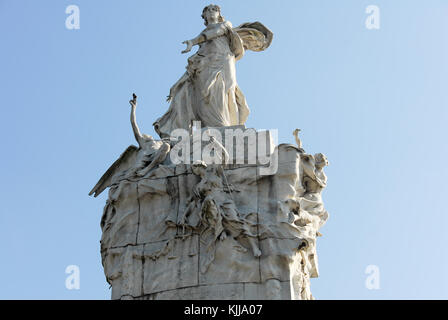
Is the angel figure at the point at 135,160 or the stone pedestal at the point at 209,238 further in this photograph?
the angel figure at the point at 135,160

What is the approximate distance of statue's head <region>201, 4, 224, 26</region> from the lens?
19.6 m

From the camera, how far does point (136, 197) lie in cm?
1656

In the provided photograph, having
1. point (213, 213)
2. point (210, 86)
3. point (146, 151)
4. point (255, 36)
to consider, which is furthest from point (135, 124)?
point (255, 36)

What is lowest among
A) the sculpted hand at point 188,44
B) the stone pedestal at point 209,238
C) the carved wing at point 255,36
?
the stone pedestal at point 209,238

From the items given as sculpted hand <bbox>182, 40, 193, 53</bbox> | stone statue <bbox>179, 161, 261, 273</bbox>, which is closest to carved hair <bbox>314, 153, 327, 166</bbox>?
stone statue <bbox>179, 161, 261, 273</bbox>

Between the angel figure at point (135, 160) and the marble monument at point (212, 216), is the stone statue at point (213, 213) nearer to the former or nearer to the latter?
the marble monument at point (212, 216)

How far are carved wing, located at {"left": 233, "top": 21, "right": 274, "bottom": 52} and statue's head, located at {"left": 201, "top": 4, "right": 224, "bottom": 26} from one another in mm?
559

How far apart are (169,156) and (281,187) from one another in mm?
2331

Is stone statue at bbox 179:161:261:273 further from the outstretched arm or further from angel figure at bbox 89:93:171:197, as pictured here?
the outstretched arm

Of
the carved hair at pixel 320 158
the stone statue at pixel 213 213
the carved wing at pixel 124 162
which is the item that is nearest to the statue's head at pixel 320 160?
the carved hair at pixel 320 158

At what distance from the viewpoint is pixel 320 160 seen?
55.6 ft

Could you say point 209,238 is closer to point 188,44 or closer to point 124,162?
point 124,162

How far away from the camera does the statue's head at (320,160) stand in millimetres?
16891
